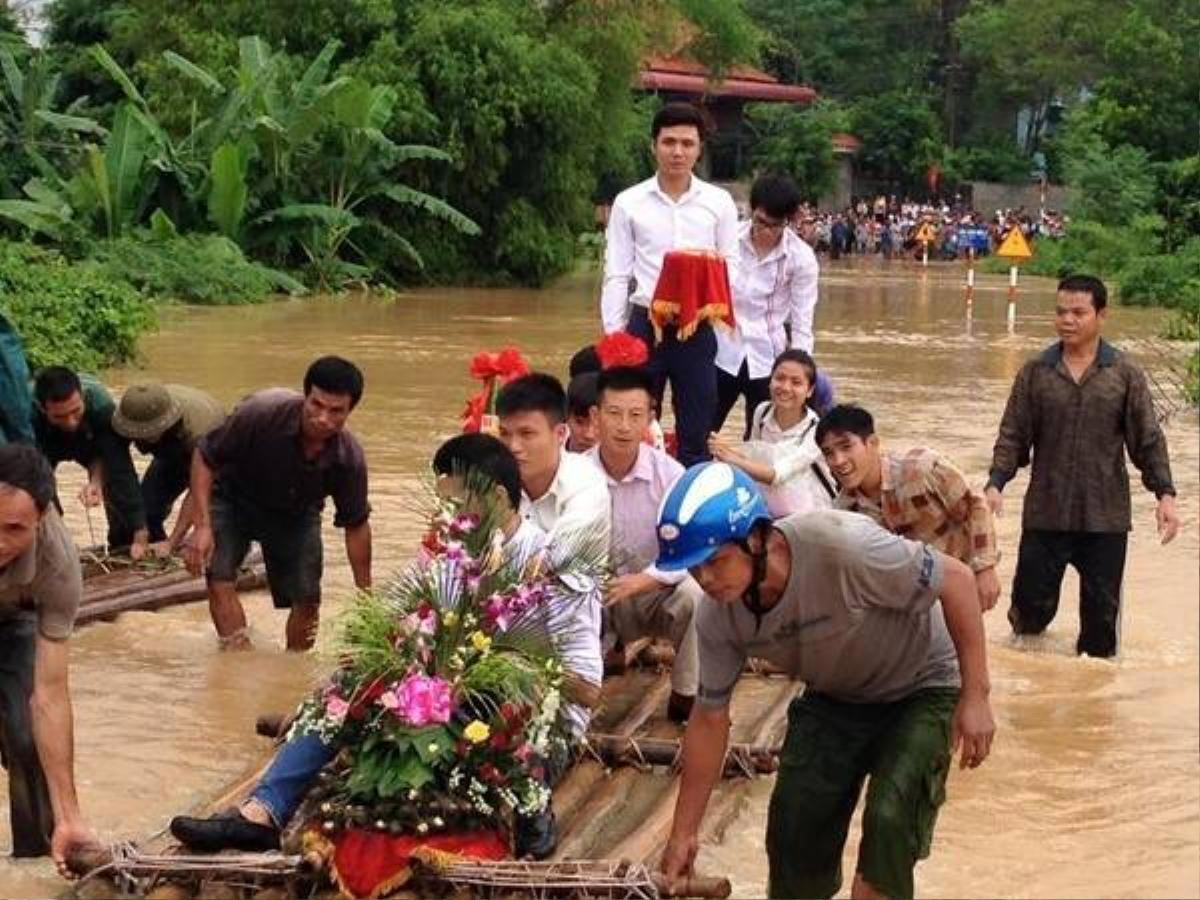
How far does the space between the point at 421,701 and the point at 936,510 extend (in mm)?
1899

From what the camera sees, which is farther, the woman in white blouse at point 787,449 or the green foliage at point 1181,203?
the green foliage at point 1181,203

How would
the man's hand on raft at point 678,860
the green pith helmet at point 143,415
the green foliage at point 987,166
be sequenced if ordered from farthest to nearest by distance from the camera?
the green foliage at point 987,166
the green pith helmet at point 143,415
the man's hand on raft at point 678,860

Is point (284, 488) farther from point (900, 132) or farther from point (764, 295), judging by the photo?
point (900, 132)

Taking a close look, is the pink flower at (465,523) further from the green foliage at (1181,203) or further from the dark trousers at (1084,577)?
the green foliage at (1181,203)

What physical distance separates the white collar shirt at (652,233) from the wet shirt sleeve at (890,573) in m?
4.13

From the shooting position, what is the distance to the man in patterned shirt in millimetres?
6504

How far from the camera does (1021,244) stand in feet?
121

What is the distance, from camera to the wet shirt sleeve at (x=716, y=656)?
4.82m

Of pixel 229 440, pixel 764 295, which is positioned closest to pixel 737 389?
pixel 764 295

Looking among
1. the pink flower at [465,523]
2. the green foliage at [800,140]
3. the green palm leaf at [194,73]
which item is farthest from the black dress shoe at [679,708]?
the green foliage at [800,140]

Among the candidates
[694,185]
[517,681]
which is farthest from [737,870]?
[694,185]

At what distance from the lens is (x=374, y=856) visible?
5.33 metres

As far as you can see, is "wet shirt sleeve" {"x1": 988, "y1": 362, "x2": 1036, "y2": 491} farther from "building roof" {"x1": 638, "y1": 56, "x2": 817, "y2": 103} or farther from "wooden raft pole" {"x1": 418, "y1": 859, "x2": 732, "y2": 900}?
"building roof" {"x1": 638, "y1": 56, "x2": 817, "y2": 103}

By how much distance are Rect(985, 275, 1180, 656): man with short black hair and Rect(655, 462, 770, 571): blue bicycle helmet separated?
13.4 ft
